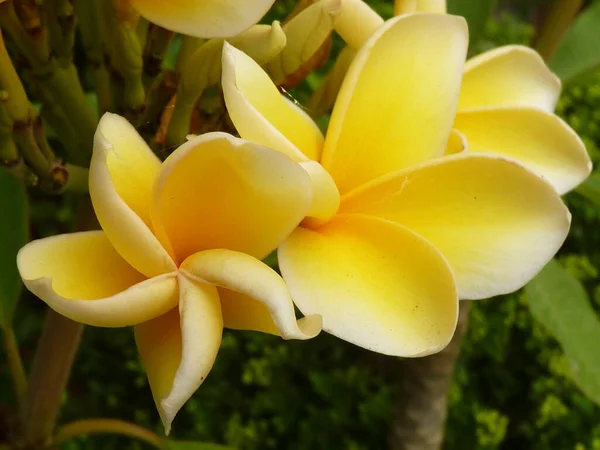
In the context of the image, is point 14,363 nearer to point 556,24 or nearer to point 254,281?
point 254,281

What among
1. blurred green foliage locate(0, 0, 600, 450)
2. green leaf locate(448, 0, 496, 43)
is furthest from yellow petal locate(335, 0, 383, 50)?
blurred green foliage locate(0, 0, 600, 450)

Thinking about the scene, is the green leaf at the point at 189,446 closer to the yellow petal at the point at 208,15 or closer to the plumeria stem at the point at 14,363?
the plumeria stem at the point at 14,363

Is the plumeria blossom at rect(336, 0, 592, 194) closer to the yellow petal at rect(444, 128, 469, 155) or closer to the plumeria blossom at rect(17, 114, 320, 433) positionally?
the yellow petal at rect(444, 128, 469, 155)

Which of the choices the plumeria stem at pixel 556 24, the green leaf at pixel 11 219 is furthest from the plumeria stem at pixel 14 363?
the plumeria stem at pixel 556 24

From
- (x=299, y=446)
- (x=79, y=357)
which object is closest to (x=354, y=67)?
(x=299, y=446)

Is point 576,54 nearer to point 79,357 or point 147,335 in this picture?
point 147,335

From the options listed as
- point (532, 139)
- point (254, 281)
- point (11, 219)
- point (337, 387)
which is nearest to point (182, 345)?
point (254, 281)
